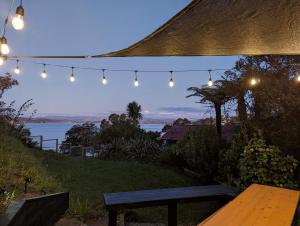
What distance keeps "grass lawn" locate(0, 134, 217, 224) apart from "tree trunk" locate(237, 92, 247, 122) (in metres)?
A: 2.00

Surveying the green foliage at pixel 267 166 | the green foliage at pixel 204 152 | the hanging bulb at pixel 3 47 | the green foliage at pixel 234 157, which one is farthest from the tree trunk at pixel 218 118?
the hanging bulb at pixel 3 47

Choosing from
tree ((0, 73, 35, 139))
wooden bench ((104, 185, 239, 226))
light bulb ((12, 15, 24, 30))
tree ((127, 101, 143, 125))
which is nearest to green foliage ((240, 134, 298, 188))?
wooden bench ((104, 185, 239, 226))

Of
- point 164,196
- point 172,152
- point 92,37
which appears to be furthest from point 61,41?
point 164,196

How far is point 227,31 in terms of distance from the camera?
7.10 ft

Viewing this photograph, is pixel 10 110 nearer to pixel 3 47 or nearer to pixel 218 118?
pixel 218 118

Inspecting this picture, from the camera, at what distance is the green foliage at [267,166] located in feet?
18.5

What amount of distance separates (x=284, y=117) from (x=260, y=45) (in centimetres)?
384

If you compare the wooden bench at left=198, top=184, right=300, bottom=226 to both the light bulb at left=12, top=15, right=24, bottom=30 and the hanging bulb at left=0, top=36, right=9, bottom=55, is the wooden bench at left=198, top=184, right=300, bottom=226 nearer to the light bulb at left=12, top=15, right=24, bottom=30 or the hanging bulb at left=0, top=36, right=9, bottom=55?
the light bulb at left=12, top=15, right=24, bottom=30

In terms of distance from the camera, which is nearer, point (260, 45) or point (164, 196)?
point (260, 45)

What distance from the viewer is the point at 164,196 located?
3.66 m

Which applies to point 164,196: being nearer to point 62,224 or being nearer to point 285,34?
point 62,224

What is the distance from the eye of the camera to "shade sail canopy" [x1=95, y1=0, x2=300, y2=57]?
1.78 meters

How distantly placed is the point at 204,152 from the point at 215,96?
4.97 feet

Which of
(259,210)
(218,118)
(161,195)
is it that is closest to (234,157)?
(218,118)
